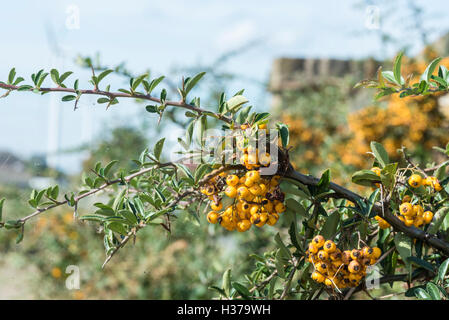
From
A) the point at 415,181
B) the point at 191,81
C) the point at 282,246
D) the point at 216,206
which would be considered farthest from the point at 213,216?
the point at 415,181

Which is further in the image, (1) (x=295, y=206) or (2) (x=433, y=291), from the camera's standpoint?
(1) (x=295, y=206)

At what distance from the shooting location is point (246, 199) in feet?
2.44

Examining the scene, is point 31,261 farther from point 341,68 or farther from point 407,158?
point 341,68

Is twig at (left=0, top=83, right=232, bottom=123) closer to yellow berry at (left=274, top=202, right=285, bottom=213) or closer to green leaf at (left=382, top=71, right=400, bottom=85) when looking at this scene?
yellow berry at (left=274, top=202, right=285, bottom=213)

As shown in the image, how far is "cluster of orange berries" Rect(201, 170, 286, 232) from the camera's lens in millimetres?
726

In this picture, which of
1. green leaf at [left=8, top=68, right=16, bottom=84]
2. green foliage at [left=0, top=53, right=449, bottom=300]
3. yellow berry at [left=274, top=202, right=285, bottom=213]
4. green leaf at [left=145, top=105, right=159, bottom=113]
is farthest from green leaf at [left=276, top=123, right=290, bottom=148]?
green leaf at [left=8, top=68, right=16, bottom=84]

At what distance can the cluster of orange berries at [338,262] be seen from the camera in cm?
72

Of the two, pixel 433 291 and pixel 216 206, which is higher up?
pixel 216 206

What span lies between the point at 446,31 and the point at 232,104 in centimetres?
315

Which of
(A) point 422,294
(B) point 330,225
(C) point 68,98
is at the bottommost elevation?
(A) point 422,294

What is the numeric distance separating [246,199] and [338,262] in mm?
183

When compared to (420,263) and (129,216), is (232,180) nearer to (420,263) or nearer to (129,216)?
(129,216)

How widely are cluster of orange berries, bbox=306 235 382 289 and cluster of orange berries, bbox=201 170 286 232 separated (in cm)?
9
